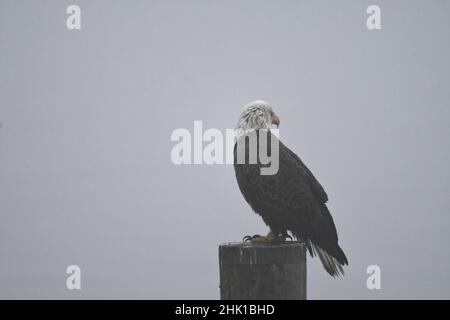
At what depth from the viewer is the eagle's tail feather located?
883 cm

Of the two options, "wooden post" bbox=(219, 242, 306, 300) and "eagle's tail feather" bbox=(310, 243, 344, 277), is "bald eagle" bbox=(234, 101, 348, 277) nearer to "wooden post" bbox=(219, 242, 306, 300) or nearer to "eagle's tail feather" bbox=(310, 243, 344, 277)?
"eagle's tail feather" bbox=(310, 243, 344, 277)

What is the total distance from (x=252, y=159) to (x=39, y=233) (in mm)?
178637

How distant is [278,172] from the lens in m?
8.93

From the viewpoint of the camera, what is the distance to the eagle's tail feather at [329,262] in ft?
29.0

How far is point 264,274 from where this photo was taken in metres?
6.00

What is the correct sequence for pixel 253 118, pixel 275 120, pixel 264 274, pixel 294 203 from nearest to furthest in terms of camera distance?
1. pixel 264 274
2. pixel 294 203
3. pixel 253 118
4. pixel 275 120

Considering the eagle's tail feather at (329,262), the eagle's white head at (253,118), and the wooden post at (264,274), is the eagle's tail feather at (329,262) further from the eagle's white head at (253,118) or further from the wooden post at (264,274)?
the wooden post at (264,274)

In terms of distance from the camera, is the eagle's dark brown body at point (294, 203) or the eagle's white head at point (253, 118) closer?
the eagle's dark brown body at point (294, 203)

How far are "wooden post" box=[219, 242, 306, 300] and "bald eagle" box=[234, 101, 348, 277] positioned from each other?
2.62m

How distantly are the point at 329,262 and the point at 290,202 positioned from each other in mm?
764

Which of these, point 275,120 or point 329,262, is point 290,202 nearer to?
point 329,262

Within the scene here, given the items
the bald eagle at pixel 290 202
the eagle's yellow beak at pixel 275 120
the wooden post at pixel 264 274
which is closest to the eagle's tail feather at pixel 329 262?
the bald eagle at pixel 290 202

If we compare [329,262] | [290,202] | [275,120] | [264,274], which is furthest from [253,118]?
[264,274]

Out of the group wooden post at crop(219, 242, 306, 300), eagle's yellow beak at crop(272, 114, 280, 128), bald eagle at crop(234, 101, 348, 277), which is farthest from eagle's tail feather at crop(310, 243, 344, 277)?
wooden post at crop(219, 242, 306, 300)
